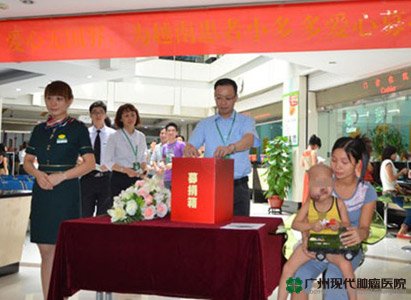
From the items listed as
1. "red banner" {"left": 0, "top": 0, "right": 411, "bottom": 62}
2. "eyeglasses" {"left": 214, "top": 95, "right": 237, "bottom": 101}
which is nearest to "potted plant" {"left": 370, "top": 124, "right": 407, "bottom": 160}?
"red banner" {"left": 0, "top": 0, "right": 411, "bottom": 62}

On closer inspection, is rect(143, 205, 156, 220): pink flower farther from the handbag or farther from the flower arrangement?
the handbag

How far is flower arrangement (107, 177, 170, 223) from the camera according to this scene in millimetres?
2092

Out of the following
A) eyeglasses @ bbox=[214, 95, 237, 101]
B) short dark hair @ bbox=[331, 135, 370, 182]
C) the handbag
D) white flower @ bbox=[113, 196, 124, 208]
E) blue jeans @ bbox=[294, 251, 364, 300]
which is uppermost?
eyeglasses @ bbox=[214, 95, 237, 101]

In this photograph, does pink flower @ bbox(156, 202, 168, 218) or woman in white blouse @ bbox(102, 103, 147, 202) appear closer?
pink flower @ bbox(156, 202, 168, 218)

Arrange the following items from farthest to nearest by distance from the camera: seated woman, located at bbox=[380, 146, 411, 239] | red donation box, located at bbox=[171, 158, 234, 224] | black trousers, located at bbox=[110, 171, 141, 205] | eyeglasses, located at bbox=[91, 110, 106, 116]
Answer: seated woman, located at bbox=[380, 146, 411, 239] < eyeglasses, located at bbox=[91, 110, 106, 116] < black trousers, located at bbox=[110, 171, 141, 205] < red donation box, located at bbox=[171, 158, 234, 224]

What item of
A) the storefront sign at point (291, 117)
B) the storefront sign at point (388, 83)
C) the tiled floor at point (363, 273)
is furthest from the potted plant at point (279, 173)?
the tiled floor at point (363, 273)

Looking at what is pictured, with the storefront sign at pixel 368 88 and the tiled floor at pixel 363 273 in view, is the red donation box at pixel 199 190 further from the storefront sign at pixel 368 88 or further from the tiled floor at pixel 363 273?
the storefront sign at pixel 368 88

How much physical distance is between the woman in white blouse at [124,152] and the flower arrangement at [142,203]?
66.6 inches

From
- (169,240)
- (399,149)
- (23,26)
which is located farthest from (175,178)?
(399,149)

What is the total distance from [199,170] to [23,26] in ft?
11.1

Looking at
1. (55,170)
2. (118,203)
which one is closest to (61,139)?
(55,170)

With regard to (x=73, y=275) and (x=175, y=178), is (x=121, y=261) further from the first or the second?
(x=175, y=178)

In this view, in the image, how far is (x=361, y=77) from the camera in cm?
879

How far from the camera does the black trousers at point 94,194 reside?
13.3ft
